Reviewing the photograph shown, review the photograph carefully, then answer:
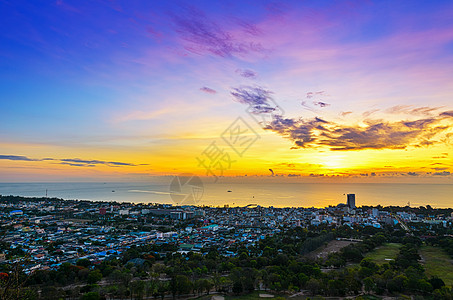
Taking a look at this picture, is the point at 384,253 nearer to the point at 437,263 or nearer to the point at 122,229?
the point at 437,263

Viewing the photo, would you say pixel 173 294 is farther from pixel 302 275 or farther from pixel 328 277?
pixel 328 277

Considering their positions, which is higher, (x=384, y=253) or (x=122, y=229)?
(x=384, y=253)

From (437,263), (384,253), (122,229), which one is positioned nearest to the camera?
(437,263)

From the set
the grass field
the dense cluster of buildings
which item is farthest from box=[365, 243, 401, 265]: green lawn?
the dense cluster of buildings

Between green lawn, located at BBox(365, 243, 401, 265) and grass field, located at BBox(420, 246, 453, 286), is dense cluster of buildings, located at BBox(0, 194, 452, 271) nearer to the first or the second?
green lawn, located at BBox(365, 243, 401, 265)

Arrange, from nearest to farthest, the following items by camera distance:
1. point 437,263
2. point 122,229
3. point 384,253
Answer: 1. point 437,263
2. point 384,253
3. point 122,229

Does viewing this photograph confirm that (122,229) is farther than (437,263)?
Yes

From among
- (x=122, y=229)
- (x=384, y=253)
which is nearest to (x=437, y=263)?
(x=384, y=253)

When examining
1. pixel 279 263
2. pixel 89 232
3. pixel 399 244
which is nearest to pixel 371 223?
pixel 399 244
